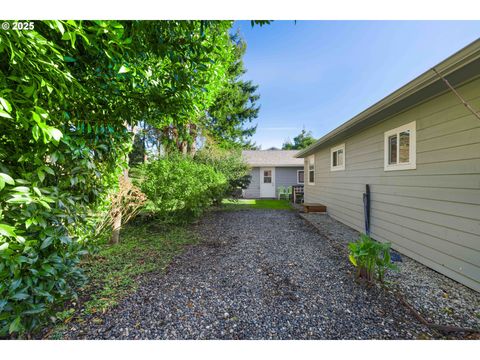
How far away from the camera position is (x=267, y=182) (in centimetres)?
1517

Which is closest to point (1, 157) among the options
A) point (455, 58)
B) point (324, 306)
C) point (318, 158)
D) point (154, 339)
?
point (154, 339)

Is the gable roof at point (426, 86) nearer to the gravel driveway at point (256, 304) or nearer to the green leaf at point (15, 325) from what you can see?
the gravel driveway at point (256, 304)

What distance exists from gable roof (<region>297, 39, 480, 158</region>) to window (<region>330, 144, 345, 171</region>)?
1678mm

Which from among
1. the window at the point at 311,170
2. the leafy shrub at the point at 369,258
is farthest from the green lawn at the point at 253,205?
the leafy shrub at the point at 369,258

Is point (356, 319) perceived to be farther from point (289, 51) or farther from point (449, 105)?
point (289, 51)

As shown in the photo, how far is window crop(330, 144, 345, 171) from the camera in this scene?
21.3 feet

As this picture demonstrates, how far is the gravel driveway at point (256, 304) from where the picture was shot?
1798 mm

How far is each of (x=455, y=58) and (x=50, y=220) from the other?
4.36 m

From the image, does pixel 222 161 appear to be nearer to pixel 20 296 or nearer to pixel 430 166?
pixel 430 166

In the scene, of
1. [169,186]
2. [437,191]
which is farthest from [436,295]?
[169,186]

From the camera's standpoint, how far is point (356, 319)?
1943 millimetres

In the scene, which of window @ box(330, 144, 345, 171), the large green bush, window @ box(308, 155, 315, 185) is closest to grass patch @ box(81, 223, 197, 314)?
the large green bush

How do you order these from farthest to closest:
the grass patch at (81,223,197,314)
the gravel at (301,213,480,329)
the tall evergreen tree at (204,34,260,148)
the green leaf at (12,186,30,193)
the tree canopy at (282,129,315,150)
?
the tree canopy at (282,129,315,150) < the tall evergreen tree at (204,34,260,148) < the grass patch at (81,223,197,314) < the gravel at (301,213,480,329) < the green leaf at (12,186,30,193)

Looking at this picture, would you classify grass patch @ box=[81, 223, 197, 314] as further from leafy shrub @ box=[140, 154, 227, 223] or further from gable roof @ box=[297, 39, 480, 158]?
gable roof @ box=[297, 39, 480, 158]
